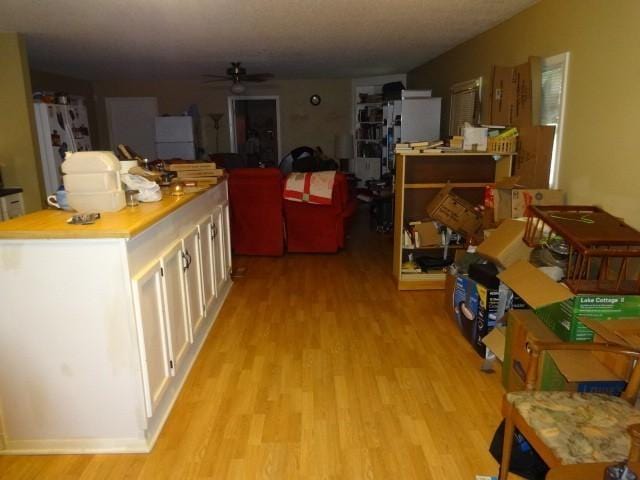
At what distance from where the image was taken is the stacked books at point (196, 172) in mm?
3334

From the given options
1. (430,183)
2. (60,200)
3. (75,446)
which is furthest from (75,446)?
(430,183)

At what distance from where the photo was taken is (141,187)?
7.78 feet

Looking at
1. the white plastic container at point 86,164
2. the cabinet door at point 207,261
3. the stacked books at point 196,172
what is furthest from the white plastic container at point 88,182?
the stacked books at point 196,172

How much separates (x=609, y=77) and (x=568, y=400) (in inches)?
72.8

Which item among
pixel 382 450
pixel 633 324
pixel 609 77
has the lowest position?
pixel 382 450

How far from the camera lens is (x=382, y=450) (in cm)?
198

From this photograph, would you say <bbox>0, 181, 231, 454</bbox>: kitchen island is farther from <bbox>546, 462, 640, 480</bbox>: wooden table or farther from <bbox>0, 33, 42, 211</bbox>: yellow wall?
<bbox>0, 33, 42, 211</bbox>: yellow wall

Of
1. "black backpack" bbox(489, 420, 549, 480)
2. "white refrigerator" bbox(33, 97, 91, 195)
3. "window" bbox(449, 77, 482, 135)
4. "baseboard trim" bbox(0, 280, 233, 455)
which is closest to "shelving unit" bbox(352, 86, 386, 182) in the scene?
"window" bbox(449, 77, 482, 135)

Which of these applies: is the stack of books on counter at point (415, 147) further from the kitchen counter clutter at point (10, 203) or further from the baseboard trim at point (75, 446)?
the kitchen counter clutter at point (10, 203)

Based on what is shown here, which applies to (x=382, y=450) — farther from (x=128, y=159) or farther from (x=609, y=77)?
(x=609, y=77)

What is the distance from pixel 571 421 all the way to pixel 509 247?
132cm

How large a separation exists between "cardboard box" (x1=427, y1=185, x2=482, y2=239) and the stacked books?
1.73 m

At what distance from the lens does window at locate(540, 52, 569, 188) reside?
9.59ft

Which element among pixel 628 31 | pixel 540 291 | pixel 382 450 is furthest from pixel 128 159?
pixel 628 31
